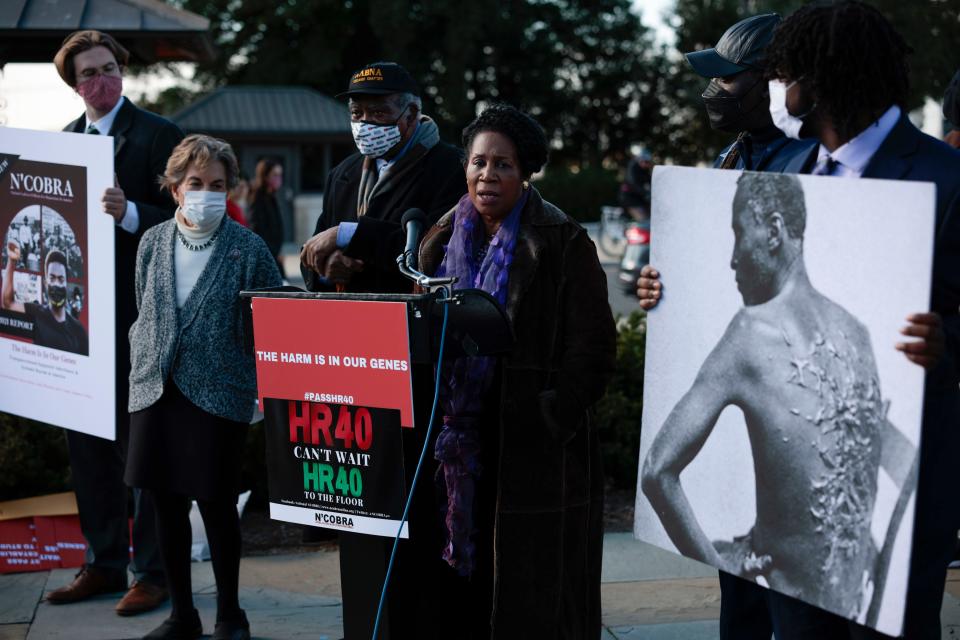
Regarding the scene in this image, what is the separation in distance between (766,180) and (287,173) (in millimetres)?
32530

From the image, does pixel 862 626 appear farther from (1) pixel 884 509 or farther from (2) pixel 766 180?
(2) pixel 766 180

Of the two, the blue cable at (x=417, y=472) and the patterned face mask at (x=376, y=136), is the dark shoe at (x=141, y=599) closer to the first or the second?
the blue cable at (x=417, y=472)

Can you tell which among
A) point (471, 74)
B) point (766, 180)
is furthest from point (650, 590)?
point (471, 74)

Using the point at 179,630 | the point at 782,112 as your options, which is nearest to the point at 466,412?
the point at 782,112

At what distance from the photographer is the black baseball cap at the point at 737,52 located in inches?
144

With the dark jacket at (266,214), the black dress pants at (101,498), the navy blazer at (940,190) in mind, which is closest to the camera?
the navy blazer at (940,190)

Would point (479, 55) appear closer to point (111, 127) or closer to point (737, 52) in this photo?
point (111, 127)

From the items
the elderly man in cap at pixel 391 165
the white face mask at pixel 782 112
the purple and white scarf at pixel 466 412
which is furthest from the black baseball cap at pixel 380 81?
the white face mask at pixel 782 112

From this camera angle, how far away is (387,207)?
4227 millimetres

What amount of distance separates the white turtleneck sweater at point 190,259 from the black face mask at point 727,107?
1.92 meters

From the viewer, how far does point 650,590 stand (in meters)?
5.22

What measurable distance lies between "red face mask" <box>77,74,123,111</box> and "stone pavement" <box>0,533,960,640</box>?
6.93ft

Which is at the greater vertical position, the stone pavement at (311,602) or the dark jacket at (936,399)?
the dark jacket at (936,399)

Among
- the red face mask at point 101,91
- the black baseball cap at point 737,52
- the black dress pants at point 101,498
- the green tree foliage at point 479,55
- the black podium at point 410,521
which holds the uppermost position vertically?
the green tree foliage at point 479,55
